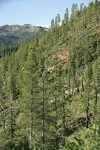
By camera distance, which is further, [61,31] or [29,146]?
[61,31]

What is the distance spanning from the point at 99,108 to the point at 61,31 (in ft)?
297

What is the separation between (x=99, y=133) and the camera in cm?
1562

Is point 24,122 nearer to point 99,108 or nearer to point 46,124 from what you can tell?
point 46,124

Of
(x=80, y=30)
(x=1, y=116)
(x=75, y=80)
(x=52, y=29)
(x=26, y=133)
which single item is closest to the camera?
(x=26, y=133)

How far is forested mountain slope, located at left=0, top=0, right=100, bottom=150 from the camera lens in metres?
33.0

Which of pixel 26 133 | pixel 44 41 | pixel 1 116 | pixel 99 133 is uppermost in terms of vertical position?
pixel 44 41

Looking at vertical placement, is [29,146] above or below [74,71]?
below

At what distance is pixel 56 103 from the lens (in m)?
53.4

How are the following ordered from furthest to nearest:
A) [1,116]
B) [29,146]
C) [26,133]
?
[1,116] < [26,133] < [29,146]

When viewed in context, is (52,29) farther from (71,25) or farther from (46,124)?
(46,124)

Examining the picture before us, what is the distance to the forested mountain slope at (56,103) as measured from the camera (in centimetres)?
3297

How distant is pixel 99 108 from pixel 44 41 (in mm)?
88896

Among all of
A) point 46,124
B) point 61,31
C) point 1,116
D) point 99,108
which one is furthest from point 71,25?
point 46,124

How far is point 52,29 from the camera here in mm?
151625
